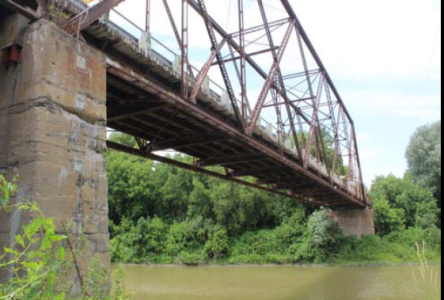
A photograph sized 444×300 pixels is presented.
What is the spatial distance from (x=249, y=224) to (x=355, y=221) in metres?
11.4

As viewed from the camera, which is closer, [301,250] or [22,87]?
[22,87]

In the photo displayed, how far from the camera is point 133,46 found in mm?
9297

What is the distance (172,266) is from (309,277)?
18149 mm

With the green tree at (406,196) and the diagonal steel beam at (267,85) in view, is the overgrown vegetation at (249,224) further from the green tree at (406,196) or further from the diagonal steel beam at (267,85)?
the diagonal steel beam at (267,85)

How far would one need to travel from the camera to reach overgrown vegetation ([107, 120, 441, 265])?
1535 inches

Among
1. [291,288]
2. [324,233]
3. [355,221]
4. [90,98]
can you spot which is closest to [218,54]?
[90,98]

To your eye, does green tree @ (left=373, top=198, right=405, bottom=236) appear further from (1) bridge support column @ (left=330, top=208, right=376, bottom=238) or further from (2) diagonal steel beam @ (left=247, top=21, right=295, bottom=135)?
(2) diagonal steel beam @ (left=247, top=21, right=295, bottom=135)

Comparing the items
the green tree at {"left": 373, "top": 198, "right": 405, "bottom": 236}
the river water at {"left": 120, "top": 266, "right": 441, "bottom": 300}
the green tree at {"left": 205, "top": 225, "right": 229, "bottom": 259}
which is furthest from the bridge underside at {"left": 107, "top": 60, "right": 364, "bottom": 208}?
the green tree at {"left": 373, "top": 198, "right": 405, "bottom": 236}

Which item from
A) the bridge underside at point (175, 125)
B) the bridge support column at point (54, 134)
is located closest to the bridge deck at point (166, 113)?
the bridge underside at point (175, 125)

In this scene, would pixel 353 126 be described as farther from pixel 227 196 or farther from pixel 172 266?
pixel 172 266

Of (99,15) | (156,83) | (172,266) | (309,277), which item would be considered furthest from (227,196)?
(99,15)

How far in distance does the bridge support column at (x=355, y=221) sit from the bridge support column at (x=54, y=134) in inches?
1513

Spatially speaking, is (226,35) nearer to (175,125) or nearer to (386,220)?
(175,125)

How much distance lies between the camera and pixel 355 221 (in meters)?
41.3
